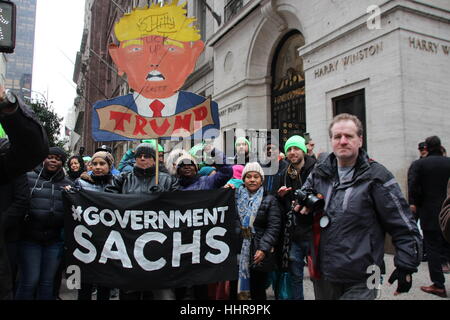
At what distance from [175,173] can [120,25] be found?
86.6 inches

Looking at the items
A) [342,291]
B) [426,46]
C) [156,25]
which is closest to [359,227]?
[342,291]

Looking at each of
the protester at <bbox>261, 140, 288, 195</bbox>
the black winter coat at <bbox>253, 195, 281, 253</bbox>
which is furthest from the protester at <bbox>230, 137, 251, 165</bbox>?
the black winter coat at <bbox>253, 195, 281, 253</bbox>

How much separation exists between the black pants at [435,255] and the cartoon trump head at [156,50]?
3953 mm

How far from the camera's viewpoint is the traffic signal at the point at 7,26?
3035 millimetres

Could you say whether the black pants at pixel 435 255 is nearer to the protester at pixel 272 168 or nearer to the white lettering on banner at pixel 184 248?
the protester at pixel 272 168

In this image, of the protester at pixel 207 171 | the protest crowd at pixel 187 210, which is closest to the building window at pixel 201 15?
the protest crowd at pixel 187 210

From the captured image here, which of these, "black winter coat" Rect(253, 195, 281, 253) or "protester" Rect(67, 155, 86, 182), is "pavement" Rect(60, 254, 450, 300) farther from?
"protester" Rect(67, 155, 86, 182)

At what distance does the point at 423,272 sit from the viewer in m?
5.59

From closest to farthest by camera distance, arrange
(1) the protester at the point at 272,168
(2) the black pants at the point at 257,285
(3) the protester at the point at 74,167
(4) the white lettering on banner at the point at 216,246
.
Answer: (4) the white lettering on banner at the point at 216,246 → (2) the black pants at the point at 257,285 → (1) the protester at the point at 272,168 → (3) the protester at the point at 74,167

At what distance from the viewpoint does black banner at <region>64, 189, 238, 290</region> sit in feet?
11.8

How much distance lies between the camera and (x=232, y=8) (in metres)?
13.6

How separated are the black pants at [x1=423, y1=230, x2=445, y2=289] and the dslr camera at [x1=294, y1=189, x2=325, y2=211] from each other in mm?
3103

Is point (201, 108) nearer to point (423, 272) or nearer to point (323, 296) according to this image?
point (323, 296)

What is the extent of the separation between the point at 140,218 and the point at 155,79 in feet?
6.53
